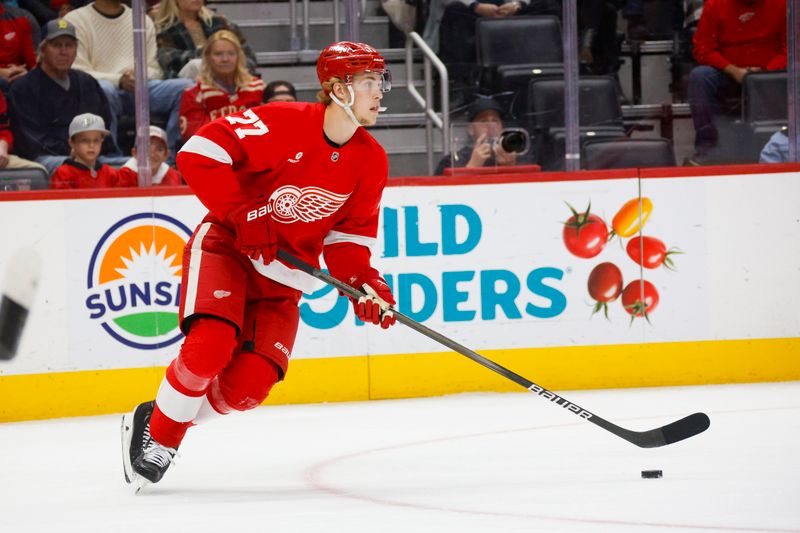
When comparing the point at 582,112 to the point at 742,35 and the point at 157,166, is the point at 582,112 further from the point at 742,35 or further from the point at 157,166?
the point at 157,166

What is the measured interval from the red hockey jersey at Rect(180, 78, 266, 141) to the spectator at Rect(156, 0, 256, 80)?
7 cm

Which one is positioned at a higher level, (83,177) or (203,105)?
(203,105)

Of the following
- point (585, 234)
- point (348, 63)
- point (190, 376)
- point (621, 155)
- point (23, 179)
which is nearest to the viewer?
point (190, 376)

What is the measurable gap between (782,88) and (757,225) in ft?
2.10

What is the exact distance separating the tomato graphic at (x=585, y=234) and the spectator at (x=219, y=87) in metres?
1.38

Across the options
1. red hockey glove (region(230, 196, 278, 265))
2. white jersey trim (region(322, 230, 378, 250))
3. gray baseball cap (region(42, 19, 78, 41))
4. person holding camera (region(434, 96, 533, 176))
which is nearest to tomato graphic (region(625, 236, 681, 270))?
person holding camera (region(434, 96, 533, 176))

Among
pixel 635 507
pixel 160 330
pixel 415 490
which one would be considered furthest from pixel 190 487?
pixel 160 330

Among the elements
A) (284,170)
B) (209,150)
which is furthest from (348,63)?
(209,150)

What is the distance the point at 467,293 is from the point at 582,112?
0.93m

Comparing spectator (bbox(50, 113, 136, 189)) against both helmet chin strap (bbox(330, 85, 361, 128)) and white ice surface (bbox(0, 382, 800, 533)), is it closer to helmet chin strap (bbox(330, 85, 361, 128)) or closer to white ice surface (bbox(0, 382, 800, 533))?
white ice surface (bbox(0, 382, 800, 533))

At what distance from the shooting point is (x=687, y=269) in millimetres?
5371

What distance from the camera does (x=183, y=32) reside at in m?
5.13

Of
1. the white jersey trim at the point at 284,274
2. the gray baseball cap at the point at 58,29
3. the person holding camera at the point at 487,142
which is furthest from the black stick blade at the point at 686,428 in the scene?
the gray baseball cap at the point at 58,29

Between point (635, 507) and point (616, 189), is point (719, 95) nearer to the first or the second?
point (616, 189)
